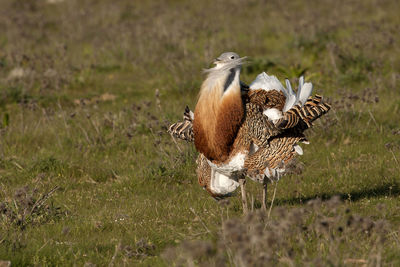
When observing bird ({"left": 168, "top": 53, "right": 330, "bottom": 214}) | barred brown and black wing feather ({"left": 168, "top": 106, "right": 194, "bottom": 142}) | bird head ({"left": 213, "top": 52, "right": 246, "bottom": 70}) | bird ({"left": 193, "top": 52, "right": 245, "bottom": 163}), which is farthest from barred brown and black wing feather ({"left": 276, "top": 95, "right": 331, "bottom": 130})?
barred brown and black wing feather ({"left": 168, "top": 106, "right": 194, "bottom": 142})

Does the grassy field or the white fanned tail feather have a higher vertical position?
the white fanned tail feather

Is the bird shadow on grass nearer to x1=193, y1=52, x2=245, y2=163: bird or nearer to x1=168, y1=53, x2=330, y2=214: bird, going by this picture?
x1=168, y1=53, x2=330, y2=214: bird

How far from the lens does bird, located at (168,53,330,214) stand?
4.73m

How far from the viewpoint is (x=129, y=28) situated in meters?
14.1

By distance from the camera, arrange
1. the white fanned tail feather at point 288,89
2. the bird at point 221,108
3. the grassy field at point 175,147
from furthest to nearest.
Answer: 1. the white fanned tail feather at point 288,89
2. the bird at point 221,108
3. the grassy field at point 175,147

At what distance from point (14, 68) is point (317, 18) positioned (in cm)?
647

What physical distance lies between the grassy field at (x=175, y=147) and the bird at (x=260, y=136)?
0.91 feet

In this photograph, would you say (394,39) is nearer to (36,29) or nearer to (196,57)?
(196,57)

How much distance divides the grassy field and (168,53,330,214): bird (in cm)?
28

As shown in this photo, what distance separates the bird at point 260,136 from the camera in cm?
473

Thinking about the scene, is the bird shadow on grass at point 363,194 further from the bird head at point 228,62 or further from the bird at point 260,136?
the bird head at point 228,62

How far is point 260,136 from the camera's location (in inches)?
188

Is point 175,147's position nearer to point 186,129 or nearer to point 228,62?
point 186,129

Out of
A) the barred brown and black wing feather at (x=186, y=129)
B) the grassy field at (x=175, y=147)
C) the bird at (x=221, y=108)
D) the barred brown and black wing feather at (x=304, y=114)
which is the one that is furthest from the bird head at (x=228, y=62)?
the grassy field at (x=175, y=147)
